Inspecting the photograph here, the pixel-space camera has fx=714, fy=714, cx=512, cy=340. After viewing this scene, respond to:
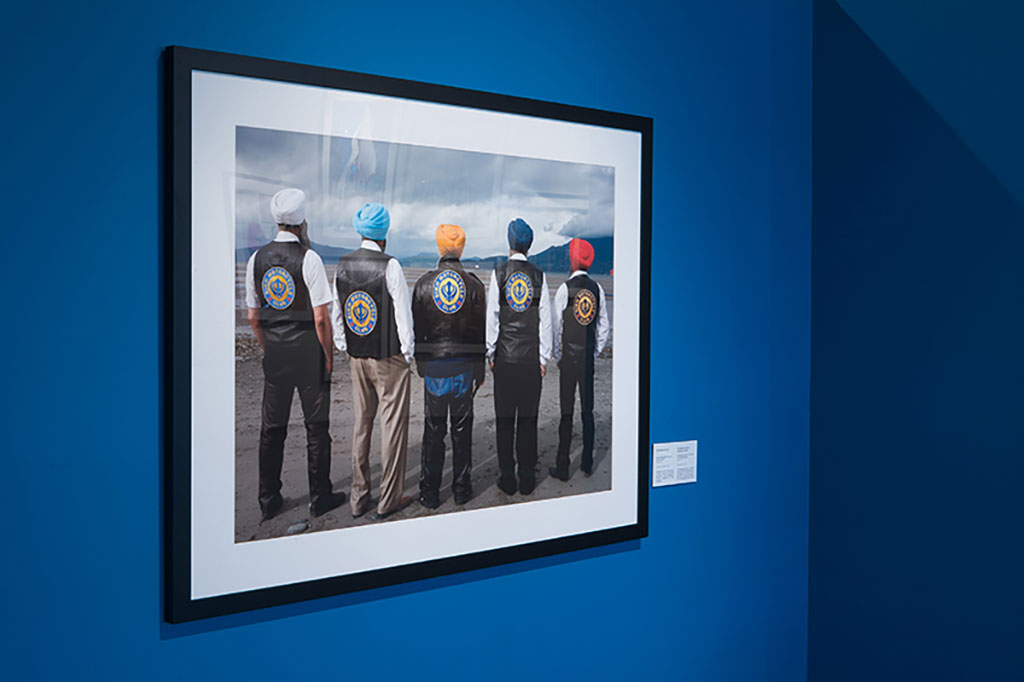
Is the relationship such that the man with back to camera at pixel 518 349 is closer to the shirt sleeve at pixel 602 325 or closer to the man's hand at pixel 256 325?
the shirt sleeve at pixel 602 325

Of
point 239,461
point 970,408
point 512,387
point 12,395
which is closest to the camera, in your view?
point 12,395

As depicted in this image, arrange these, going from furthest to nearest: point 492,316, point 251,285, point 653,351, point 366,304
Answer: point 653,351, point 492,316, point 366,304, point 251,285

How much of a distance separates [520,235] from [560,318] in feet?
0.63

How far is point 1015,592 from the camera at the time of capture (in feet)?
4.73

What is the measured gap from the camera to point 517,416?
1417 millimetres

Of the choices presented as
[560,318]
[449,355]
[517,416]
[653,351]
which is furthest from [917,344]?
[449,355]

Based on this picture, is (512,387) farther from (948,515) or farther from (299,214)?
(948,515)

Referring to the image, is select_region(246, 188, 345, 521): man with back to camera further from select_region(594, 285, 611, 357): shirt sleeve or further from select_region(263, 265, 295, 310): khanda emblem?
select_region(594, 285, 611, 357): shirt sleeve

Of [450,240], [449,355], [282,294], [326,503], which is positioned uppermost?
[450,240]

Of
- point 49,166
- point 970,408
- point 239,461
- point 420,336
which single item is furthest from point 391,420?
point 970,408

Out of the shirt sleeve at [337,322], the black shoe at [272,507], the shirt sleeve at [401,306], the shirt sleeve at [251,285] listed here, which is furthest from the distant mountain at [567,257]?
the black shoe at [272,507]

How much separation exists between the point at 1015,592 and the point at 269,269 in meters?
1.57

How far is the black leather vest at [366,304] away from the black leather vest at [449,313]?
0.05m

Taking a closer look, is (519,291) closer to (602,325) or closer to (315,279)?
(602,325)
